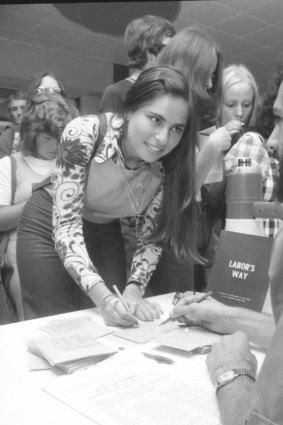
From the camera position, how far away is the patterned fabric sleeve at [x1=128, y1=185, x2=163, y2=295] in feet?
3.93

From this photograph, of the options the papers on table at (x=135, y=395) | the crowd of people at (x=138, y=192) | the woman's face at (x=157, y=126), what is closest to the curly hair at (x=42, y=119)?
the crowd of people at (x=138, y=192)

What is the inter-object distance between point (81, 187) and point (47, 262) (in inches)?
10.0

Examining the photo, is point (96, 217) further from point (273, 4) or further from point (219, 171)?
point (273, 4)

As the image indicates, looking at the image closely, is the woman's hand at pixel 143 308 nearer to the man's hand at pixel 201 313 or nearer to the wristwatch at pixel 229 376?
the man's hand at pixel 201 313

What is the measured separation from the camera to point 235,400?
0.56 meters

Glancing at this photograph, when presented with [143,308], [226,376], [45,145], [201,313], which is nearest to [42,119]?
[45,145]

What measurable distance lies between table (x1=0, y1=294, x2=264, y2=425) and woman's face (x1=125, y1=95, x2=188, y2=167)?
20.9 inches

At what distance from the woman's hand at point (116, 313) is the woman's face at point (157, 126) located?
41cm

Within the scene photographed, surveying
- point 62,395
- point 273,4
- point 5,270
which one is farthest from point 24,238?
point 273,4

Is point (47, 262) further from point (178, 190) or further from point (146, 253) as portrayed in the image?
point (178, 190)

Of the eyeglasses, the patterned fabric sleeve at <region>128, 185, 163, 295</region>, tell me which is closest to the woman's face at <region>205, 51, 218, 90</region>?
the patterned fabric sleeve at <region>128, 185, 163, 295</region>

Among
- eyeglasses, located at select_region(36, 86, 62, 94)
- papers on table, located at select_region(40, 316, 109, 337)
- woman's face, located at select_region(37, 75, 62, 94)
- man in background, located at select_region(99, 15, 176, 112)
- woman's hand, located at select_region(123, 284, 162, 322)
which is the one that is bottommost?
papers on table, located at select_region(40, 316, 109, 337)

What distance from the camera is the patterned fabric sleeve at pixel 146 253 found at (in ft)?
3.93

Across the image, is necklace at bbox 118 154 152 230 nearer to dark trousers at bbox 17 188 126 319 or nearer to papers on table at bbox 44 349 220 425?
dark trousers at bbox 17 188 126 319
